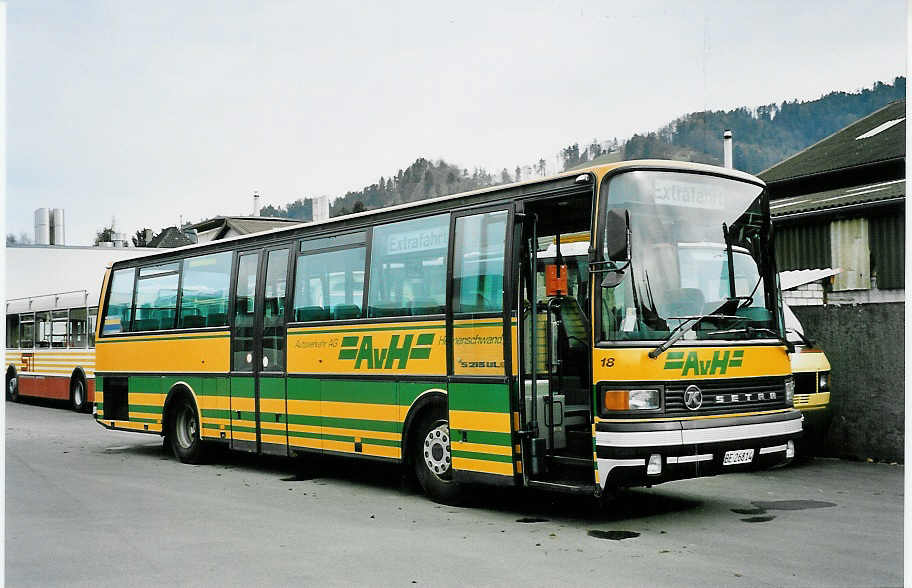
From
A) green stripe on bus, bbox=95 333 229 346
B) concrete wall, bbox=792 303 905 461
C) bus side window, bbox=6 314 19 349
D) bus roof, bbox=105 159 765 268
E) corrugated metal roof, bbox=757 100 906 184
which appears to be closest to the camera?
bus roof, bbox=105 159 765 268

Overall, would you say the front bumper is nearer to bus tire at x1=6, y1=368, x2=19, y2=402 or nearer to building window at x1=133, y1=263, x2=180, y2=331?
building window at x1=133, y1=263, x2=180, y2=331

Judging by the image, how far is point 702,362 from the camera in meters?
8.77

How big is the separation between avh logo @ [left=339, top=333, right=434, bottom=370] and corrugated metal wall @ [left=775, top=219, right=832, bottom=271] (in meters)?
15.2

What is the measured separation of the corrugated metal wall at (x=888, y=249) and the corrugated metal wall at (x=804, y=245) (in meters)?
1.12

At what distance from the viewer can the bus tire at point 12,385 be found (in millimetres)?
32344

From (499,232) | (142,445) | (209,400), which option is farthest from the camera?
(142,445)

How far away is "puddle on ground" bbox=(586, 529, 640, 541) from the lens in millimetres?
8492

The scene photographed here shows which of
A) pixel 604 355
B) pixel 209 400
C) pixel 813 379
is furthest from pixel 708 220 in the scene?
pixel 209 400

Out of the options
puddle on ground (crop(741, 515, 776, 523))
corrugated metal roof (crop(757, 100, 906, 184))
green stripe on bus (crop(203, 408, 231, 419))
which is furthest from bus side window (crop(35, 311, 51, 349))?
puddle on ground (crop(741, 515, 776, 523))

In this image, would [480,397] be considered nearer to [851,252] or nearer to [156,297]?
[156,297]

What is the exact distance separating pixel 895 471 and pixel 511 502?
5.21 meters

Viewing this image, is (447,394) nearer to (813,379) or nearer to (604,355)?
(604,355)

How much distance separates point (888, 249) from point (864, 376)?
10844 mm

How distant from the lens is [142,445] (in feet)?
58.2
